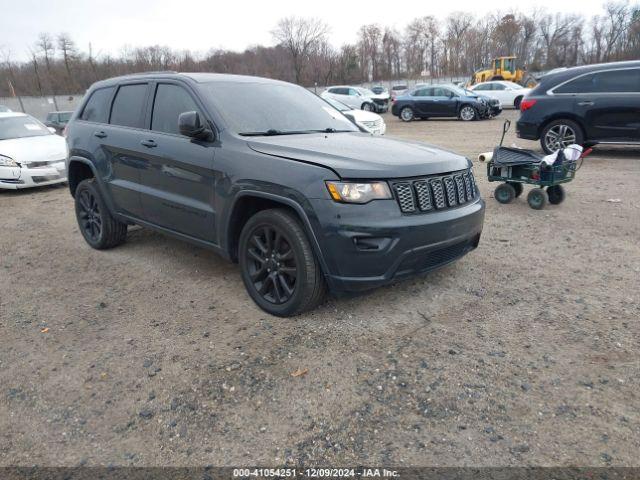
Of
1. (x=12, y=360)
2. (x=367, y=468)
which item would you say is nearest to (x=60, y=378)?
(x=12, y=360)

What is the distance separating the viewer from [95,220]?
17.7 feet

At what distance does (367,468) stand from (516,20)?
92.8 meters

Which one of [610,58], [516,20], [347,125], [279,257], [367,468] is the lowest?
[367,468]

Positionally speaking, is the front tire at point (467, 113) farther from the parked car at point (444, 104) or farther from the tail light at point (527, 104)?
the tail light at point (527, 104)

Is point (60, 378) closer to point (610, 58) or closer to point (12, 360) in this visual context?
point (12, 360)

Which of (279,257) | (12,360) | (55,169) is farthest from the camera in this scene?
(55,169)

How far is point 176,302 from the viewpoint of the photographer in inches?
157

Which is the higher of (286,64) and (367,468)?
(286,64)

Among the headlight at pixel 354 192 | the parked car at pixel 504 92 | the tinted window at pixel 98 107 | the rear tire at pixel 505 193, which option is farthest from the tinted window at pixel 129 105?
the parked car at pixel 504 92

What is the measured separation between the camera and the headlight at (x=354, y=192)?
123 inches

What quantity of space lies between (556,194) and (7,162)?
9163 mm

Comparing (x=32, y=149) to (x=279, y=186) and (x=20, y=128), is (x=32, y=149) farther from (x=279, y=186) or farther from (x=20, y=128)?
(x=279, y=186)

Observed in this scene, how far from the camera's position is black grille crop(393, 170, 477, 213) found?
3.26 m

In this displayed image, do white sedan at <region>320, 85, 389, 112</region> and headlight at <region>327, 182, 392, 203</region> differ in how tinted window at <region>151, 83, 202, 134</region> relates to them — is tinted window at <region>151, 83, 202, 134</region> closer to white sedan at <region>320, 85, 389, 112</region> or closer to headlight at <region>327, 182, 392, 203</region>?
headlight at <region>327, 182, 392, 203</region>
